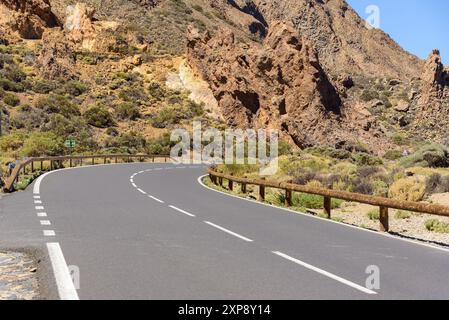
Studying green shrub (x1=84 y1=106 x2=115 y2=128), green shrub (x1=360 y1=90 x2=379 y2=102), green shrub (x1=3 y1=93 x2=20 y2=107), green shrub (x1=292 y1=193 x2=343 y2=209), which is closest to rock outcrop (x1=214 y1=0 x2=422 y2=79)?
green shrub (x1=360 y1=90 x2=379 y2=102)

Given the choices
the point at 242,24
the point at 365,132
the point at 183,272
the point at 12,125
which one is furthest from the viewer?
the point at 242,24

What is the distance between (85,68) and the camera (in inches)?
2972

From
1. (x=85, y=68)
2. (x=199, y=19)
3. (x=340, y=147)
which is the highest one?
(x=199, y=19)

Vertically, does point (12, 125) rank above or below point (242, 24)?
below

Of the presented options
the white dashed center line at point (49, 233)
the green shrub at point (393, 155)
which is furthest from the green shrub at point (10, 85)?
the white dashed center line at point (49, 233)

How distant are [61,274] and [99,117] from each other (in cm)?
5805

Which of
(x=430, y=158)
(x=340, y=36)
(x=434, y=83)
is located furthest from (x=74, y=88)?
(x=340, y=36)

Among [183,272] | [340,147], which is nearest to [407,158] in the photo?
[340,147]

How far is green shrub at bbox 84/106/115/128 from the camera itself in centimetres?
6329

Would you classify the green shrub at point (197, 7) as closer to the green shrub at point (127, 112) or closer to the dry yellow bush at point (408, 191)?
the green shrub at point (127, 112)

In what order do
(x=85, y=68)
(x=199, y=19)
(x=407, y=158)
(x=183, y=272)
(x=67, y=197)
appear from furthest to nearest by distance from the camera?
1. (x=199, y=19)
2. (x=85, y=68)
3. (x=407, y=158)
4. (x=67, y=197)
5. (x=183, y=272)

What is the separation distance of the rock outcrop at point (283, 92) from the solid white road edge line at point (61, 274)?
166 feet

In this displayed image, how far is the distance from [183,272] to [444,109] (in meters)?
80.5
